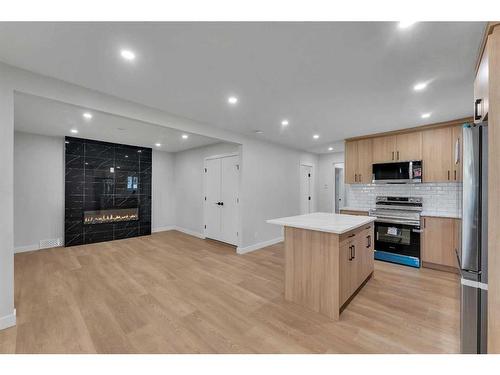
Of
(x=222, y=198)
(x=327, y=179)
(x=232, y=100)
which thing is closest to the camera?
(x=232, y=100)

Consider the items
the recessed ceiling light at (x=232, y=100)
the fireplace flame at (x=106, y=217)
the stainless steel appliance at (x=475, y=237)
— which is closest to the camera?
the stainless steel appliance at (x=475, y=237)

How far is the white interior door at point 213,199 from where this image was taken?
5.17 m

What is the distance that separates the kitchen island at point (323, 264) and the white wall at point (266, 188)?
2.05 m

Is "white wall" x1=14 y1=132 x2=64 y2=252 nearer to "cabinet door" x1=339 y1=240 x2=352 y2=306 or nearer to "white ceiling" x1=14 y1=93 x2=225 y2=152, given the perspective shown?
"white ceiling" x1=14 y1=93 x2=225 y2=152

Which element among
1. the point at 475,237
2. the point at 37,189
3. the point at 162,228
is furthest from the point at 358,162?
the point at 37,189

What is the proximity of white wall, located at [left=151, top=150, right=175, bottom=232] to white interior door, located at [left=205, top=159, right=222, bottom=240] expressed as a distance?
183 cm

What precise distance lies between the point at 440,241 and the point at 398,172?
4.26 feet

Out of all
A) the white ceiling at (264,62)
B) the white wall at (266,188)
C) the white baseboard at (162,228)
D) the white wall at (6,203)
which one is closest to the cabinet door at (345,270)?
the white ceiling at (264,62)

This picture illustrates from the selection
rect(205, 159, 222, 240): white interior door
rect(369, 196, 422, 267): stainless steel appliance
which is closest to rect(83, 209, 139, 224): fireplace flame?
rect(205, 159, 222, 240): white interior door

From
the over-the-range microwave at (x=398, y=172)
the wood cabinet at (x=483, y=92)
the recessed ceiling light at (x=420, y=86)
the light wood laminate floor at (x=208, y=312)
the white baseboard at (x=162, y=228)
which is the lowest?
the light wood laminate floor at (x=208, y=312)

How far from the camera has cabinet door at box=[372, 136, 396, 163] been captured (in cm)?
410

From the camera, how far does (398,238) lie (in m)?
3.66

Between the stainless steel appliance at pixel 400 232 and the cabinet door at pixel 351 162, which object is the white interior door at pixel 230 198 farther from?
the stainless steel appliance at pixel 400 232

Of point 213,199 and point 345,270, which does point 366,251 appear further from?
point 213,199
